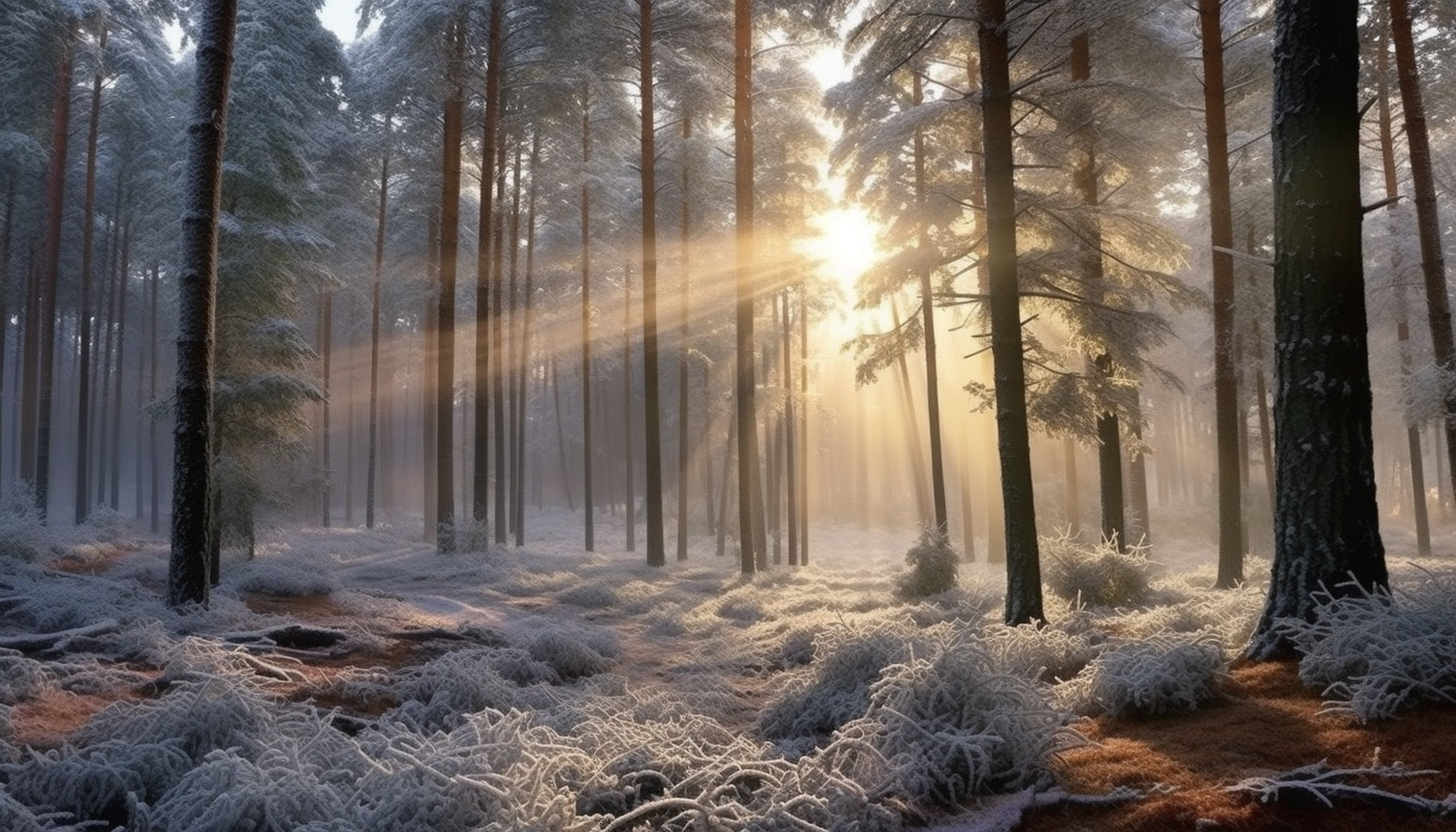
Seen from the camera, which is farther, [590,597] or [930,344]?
[930,344]

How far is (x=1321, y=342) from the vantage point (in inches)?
200

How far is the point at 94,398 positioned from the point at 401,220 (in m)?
18.2

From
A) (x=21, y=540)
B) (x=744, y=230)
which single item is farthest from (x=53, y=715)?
(x=744, y=230)

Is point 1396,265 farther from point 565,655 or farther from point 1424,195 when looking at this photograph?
point 565,655

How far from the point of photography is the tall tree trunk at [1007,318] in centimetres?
794

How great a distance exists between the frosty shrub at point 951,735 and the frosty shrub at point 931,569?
8.64 meters

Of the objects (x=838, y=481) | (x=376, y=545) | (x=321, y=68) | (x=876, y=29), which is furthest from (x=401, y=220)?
(x=838, y=481)

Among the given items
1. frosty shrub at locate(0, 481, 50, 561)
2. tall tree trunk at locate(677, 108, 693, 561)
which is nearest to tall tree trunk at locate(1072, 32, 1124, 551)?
tall tree trunk at locate(677, 108, 693, 561)

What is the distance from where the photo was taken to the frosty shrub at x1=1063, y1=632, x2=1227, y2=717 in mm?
4469

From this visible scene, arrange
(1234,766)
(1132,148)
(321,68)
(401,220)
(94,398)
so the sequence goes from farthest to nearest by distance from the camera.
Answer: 1. (94,398)
2. (401,220)
3. (321,68)
4. (1132,148)
5. (1234,766)

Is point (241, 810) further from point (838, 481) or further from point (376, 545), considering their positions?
point (838, 481)

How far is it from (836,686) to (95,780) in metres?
4.00

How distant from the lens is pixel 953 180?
15.8m

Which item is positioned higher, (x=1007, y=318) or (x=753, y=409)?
(x=1007, y=318)
